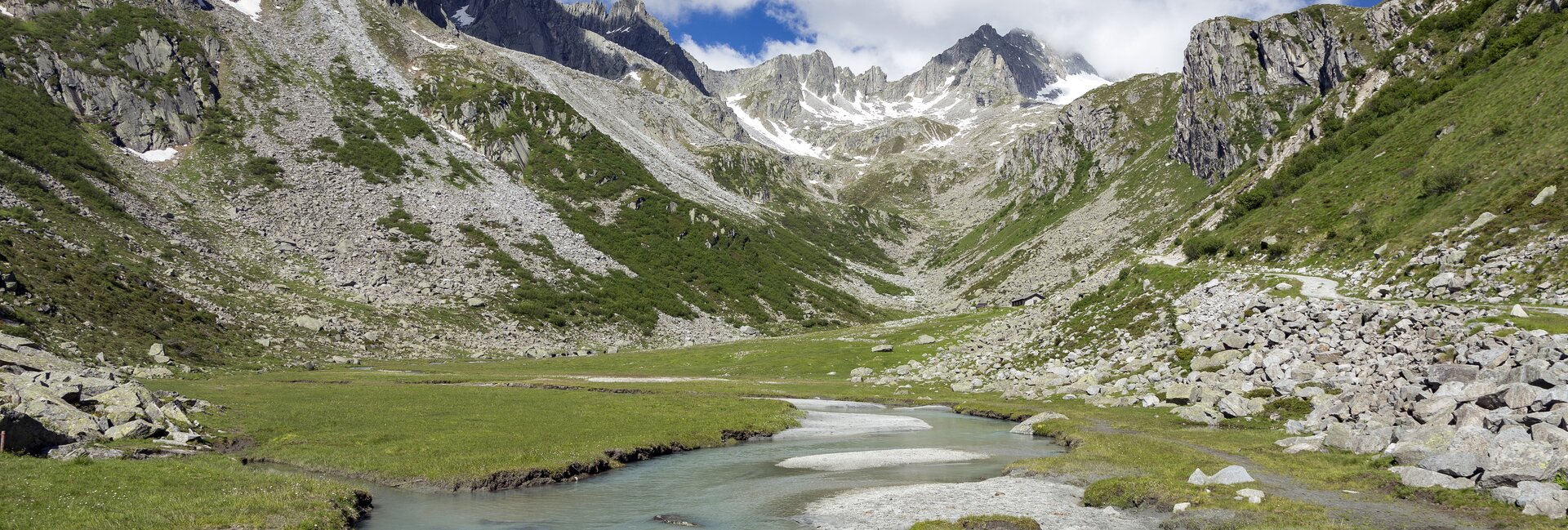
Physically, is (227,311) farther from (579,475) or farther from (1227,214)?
(1227,214)

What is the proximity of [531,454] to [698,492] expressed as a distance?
1020 cm

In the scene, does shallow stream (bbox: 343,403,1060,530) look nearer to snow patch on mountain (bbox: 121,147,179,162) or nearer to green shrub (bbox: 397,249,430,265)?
green shrub (bbox: 397,249,430,265)

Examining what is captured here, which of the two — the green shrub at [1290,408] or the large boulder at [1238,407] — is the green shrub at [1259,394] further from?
the green shrub at [1290,408]

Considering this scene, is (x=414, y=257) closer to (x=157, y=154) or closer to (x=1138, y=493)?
(x=157, y=154)

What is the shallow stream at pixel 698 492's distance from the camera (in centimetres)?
2714

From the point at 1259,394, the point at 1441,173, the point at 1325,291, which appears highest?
the point at 1441,173

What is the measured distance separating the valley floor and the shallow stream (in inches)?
71.8

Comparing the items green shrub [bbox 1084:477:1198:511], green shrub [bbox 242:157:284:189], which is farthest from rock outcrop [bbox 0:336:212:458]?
green shrub [bbox 242:157:284:189]

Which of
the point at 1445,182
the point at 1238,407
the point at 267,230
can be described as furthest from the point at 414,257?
the point at 1445,182

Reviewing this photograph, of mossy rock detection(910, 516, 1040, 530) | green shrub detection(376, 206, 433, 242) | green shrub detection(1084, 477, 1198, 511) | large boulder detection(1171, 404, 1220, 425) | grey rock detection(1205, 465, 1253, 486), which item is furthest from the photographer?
green shrub detection(376, 206, 433, 242)

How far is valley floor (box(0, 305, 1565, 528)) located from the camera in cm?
2230

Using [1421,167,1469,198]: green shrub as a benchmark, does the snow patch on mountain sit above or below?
above

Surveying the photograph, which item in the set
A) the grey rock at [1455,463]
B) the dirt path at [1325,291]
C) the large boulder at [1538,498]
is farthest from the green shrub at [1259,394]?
the large boulder at [1538,498]

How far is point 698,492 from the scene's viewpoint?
1312 inches
